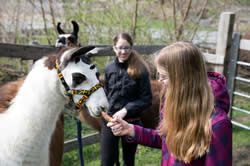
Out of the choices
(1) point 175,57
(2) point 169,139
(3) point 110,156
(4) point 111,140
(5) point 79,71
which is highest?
(1) point 175,57

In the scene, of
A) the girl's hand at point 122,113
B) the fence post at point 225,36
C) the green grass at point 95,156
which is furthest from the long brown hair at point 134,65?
the fence post at point 225,36

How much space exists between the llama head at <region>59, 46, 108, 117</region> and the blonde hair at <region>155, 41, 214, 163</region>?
0.88 metres

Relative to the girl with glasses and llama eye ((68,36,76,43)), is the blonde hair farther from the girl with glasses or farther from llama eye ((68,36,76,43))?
llama eye ((68,36,76,43))

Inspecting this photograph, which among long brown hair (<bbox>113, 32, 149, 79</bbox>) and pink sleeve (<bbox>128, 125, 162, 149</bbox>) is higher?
long brown hair (<bbox>113, 32, 149, 79</bbox>)

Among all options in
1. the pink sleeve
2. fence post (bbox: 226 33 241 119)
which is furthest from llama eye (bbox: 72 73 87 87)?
fence post (bbox: 226 33 241 119)

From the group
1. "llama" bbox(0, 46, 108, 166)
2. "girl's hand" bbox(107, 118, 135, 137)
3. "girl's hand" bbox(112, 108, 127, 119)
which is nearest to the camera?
"girl's hand" bbox(107, 118, 135, 137)

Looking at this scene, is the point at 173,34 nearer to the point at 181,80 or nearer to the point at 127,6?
the point at 127,6

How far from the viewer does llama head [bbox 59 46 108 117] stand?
217 cm

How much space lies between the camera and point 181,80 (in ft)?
4.72

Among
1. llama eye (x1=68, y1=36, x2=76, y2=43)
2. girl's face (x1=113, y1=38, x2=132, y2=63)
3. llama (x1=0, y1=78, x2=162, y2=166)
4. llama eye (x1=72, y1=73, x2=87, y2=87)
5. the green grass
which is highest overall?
llama eye (x1=68, y1=36, x2=76, y2=43)

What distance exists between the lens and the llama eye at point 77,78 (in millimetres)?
2174

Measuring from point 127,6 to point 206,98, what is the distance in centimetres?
521

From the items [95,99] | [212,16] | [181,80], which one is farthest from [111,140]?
[212,16]

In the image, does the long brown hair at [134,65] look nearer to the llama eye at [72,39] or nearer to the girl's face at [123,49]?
the girl's face at [123,49]
